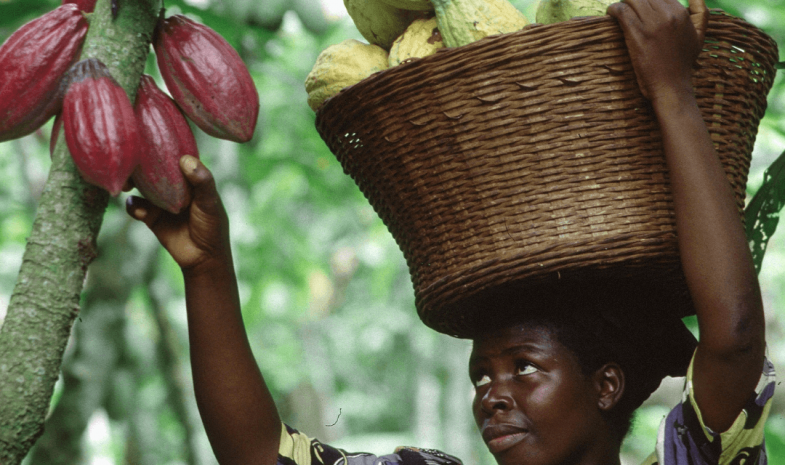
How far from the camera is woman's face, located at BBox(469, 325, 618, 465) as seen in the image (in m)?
1.35

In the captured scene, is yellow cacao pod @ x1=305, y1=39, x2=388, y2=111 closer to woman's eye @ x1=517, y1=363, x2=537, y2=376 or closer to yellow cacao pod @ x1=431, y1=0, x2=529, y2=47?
yellow cacao pod @ x1=431, y1=0, x2=529, y2=47

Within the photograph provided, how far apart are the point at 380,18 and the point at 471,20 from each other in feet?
0.83

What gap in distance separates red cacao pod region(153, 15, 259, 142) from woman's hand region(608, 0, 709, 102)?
58 centimetres

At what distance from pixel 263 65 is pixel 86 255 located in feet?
8.86

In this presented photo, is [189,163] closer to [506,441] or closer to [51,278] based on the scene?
[51,278]

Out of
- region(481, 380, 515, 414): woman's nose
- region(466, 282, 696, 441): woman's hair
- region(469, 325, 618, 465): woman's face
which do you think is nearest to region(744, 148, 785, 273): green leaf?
region(466, 282, 696, 441): woman's hair

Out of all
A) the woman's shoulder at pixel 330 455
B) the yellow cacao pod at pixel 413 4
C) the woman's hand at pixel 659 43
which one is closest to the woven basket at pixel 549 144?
the woman's hand at pixel 659 43

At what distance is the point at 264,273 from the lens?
17.4 feet

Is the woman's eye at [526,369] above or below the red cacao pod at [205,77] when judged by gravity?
below

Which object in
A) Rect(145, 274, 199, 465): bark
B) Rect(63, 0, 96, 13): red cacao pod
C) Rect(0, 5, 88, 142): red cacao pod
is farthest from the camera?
Rect(145, 274, 199, 465): bark

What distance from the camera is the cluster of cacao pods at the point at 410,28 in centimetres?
129

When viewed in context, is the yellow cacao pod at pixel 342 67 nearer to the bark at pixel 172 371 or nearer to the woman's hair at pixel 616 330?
the woman's hair at pixel 616 330

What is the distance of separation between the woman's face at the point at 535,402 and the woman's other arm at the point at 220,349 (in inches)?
16.3

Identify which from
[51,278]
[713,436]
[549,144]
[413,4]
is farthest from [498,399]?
[51,278]
